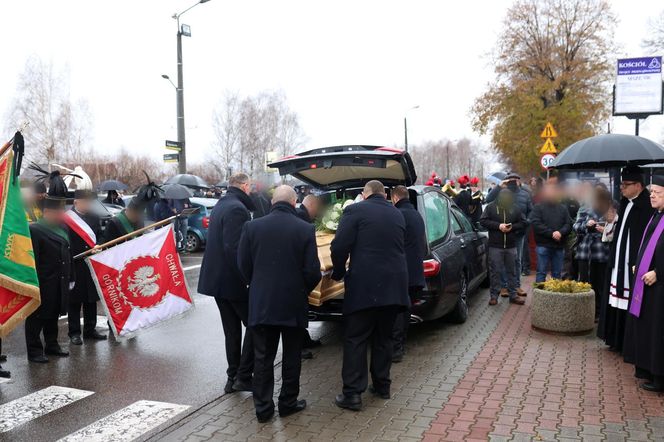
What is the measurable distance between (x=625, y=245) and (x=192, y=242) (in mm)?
12739

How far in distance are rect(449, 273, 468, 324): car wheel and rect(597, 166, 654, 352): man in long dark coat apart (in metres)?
1.81

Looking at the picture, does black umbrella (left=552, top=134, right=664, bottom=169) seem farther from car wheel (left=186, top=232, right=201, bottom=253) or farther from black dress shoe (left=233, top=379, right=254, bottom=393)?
car wheel (left=186, top=232, right=201, bottom=253)

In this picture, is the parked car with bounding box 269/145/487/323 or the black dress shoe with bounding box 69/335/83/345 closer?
the parked car with bounding box 269/145/487/323

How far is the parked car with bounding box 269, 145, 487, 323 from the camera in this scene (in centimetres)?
618

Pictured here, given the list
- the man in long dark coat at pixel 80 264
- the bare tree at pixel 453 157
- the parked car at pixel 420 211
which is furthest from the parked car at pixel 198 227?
the bare tree at pixel 453 157

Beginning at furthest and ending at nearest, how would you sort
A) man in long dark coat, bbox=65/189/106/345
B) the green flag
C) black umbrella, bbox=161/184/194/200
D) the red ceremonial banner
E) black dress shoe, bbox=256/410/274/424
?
black umbrella, bbox=161/184/194/200
man in long dark coat, bbox=65/189/106/345
the red ceremonial banner
the green flag
black dress shoe, bbox=256/410/274/424

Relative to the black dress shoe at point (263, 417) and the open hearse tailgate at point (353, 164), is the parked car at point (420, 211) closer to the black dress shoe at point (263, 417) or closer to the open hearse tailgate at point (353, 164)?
the open hearse tailgate at point (353, 164)

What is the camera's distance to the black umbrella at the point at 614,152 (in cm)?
666

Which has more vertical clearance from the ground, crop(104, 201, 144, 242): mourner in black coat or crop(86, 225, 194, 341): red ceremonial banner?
crop(104, 201, 144, 242): mourner in black coat

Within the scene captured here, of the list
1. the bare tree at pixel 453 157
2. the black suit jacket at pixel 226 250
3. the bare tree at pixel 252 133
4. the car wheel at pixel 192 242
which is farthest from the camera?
the bare tree at pixel 453 157

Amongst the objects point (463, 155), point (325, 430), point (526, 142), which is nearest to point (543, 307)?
point (325, 430)

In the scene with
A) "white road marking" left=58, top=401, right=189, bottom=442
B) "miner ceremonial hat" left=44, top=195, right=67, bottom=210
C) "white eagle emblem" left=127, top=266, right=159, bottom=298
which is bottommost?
"white road marking" left=58, top=401, right=189, bottom=442

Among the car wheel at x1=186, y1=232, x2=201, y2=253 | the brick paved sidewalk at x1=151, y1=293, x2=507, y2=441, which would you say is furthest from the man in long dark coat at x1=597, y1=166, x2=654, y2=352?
the car wheel at x1=186, y1=232, x2=201, y2=253

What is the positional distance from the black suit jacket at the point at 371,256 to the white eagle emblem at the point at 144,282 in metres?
3.16
